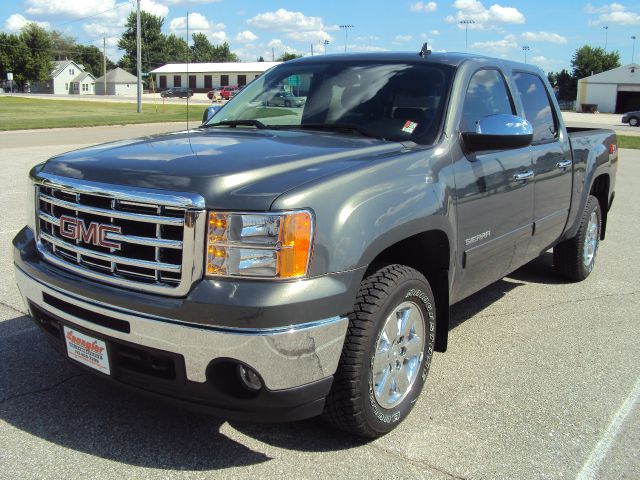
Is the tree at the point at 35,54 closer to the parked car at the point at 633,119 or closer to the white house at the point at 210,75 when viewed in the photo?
the white house at the point at 210,75

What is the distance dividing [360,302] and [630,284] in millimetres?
4182

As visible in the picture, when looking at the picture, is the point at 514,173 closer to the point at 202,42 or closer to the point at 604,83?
the point at 604,83

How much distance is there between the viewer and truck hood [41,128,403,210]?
263 centimetres

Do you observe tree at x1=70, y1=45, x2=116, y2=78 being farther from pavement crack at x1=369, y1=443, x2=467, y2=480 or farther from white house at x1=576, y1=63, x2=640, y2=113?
pavement crack at x1=369, y1=443, x2=467, y2=480

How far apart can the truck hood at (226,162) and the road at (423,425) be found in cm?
123

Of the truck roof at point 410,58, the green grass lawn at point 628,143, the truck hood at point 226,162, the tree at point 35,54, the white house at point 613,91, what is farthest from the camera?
the tree at point 35,54

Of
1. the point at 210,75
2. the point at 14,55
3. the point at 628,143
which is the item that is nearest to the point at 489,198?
the point at 628,143

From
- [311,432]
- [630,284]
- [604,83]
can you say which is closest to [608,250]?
[630,284]

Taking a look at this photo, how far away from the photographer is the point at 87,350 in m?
2.96

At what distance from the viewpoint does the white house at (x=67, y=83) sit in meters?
116

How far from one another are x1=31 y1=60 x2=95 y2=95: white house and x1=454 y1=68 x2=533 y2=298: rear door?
12264 cm

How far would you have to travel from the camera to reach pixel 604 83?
74.6 metres

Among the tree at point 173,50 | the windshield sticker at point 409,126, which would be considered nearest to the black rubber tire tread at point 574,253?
the windshield sticker at point 409,126

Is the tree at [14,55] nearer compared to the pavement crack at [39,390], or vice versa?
the pavement crack at [39,390]
